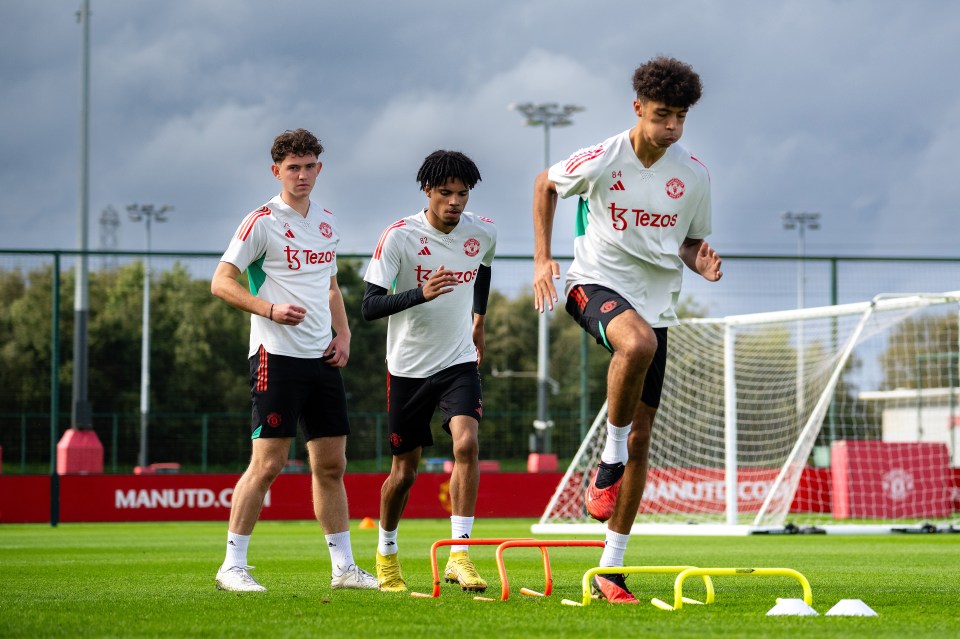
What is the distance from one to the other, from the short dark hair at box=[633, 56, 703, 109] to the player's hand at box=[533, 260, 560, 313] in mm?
950

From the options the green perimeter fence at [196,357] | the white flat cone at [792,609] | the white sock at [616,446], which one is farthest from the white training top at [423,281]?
the green perimeter fence at [196,357]

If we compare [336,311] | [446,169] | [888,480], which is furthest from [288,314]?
[888,480]

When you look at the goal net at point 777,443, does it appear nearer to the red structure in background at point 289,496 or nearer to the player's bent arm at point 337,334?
the red structure in background at point 289,496

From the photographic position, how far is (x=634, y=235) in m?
6.23

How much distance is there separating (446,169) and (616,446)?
6.37 ft

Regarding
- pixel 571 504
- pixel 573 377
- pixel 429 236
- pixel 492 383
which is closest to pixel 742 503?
pixel 571 504

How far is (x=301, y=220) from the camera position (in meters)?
7.00

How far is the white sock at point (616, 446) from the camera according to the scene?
5.93 meters

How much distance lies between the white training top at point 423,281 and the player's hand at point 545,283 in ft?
4.24

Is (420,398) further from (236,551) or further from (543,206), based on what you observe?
(543,206)

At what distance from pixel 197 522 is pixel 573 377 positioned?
7.49 metres

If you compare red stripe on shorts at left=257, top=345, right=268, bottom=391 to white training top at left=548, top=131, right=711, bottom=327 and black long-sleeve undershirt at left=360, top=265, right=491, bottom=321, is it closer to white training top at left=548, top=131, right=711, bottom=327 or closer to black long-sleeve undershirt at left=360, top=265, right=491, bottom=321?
black long-sleeve undershirt at left=360, top=265, right=491, bottom=321

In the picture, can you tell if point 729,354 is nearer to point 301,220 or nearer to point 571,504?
point 571,504

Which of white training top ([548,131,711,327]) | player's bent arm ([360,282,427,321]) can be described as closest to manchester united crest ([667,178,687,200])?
white training top ([548,131,711,327])
